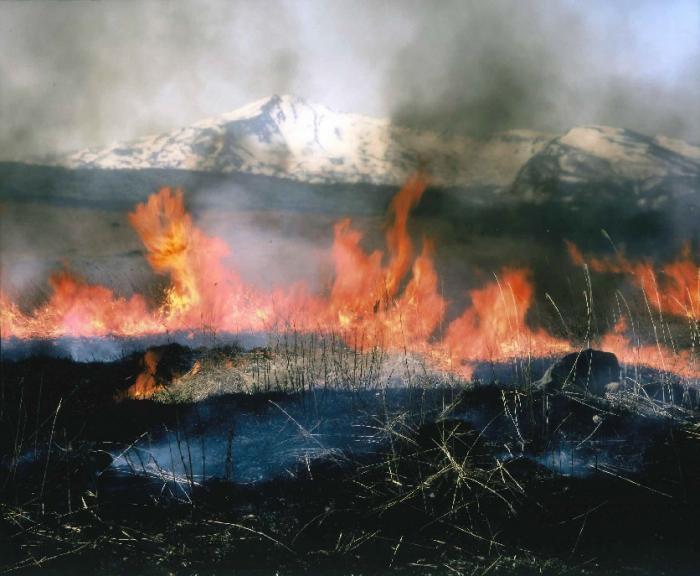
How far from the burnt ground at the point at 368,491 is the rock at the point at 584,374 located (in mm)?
339

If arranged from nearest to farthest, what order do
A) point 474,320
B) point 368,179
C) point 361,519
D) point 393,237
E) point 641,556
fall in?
point 641,556, point 361,519, point 474,320, point 393,237, point 368,179

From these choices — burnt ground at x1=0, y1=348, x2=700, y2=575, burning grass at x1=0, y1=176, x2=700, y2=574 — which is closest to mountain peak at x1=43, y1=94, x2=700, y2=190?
burning grass at x1=0, y1=176, x2=700, y2=574

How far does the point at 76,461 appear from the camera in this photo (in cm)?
556

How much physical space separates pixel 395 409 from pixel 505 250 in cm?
670

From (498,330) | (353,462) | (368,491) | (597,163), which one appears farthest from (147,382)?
(597,163)

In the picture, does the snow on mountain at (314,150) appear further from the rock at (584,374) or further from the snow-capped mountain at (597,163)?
the rock at (584,374)

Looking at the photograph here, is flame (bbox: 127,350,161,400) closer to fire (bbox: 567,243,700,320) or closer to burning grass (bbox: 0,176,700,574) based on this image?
burning grass (bbox: 0,176,700,574)

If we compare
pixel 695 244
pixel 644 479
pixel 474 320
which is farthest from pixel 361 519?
pixel 695 244

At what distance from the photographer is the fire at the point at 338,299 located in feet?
33.4

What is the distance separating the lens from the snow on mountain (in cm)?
1230

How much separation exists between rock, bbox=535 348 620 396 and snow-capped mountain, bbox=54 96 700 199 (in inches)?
235

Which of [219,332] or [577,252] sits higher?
[577,252]

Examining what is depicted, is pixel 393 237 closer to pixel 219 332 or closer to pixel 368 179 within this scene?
pixel 368 179

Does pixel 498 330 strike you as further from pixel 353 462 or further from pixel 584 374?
pixel 353 462
